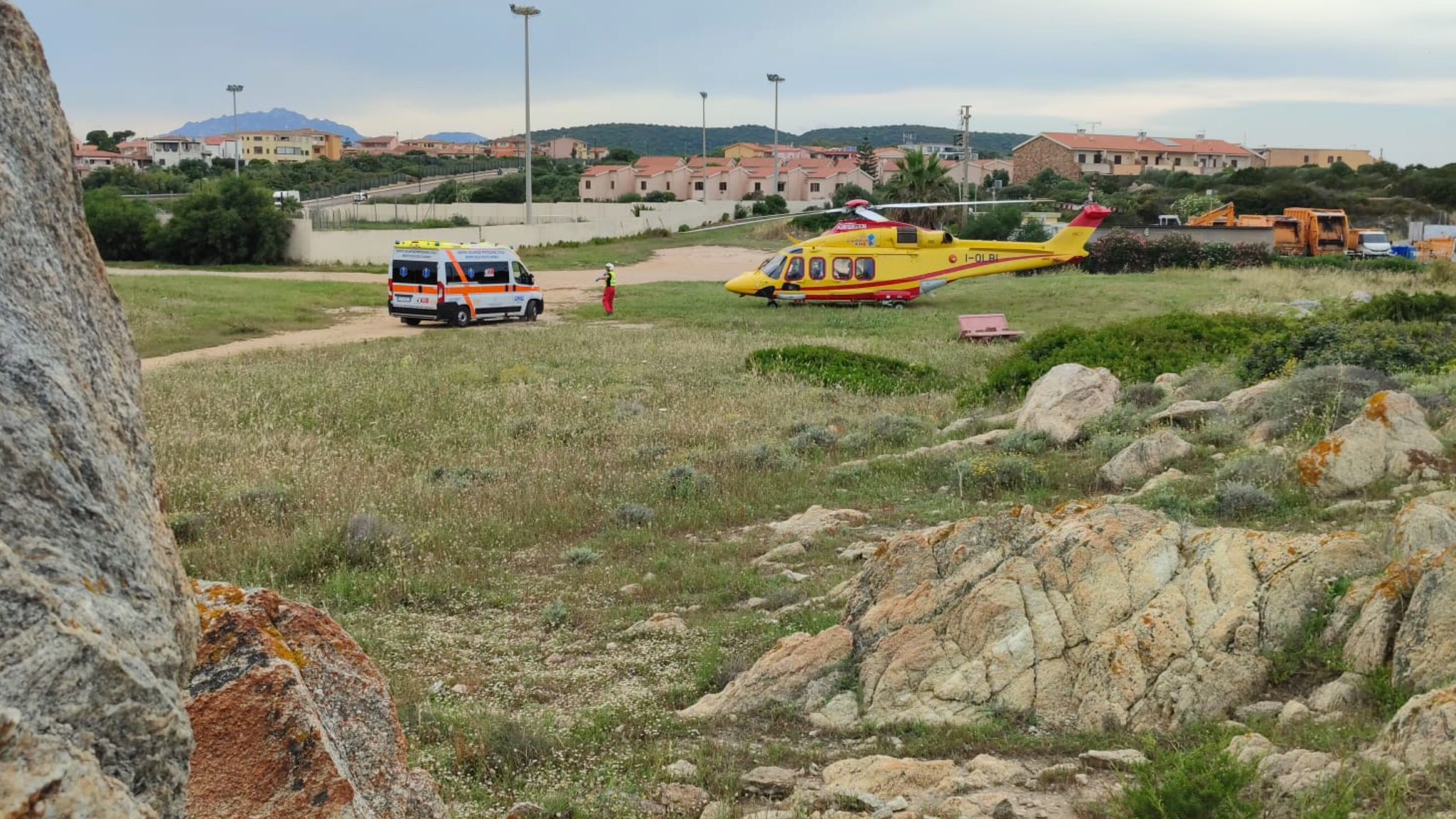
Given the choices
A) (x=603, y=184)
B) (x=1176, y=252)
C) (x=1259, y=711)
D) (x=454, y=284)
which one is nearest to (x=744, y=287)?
(x=454, y=284)

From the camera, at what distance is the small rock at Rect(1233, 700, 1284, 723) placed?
223 inches

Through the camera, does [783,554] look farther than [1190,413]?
No

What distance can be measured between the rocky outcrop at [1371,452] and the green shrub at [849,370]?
9.15 metres

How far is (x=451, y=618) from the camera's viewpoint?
874 cm

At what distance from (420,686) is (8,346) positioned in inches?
191

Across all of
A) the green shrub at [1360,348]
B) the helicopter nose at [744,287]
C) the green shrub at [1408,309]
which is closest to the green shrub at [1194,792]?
the green shrub at [1360,348]

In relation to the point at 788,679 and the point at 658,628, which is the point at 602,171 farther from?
the point at 788,679

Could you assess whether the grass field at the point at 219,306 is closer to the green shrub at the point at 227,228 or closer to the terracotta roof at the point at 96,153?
the green shrub at the point at 227,228

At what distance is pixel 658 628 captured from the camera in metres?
8.23

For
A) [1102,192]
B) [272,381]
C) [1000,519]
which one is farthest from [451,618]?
[1102,192]

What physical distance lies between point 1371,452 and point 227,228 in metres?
46.7

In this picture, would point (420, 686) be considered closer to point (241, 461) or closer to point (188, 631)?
point (188, 631)

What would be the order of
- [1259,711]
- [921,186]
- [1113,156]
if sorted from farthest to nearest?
Result: 1. [1113,156]
2. [921,186]
3. [1259,711]

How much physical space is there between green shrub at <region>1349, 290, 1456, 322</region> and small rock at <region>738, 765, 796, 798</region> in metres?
17.8
